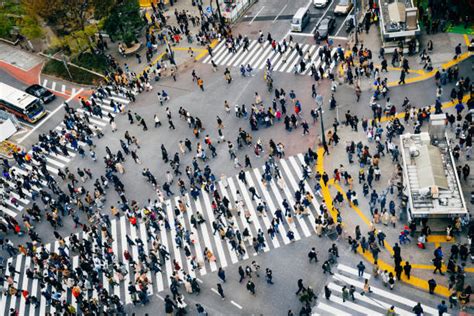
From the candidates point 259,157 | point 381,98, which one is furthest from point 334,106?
point 259,157

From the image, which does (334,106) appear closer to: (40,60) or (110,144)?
(110,144)

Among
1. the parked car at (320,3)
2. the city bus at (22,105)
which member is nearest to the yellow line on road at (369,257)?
the parked car at (320,3)

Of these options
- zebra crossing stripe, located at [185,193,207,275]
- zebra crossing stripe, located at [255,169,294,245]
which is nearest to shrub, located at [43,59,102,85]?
zebra crossing stripe, located at [185,193,207,275]

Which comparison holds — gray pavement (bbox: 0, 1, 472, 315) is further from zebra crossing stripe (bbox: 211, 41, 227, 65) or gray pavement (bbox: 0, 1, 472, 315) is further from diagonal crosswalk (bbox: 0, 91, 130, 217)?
zebra crossing stripe (bbox: 211, 41, 227, 65)

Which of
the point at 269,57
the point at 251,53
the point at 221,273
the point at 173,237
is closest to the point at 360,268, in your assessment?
the point at 221,273

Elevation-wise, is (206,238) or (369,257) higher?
(369,257)

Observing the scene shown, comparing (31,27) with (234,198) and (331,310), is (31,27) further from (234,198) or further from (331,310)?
(331,310)
